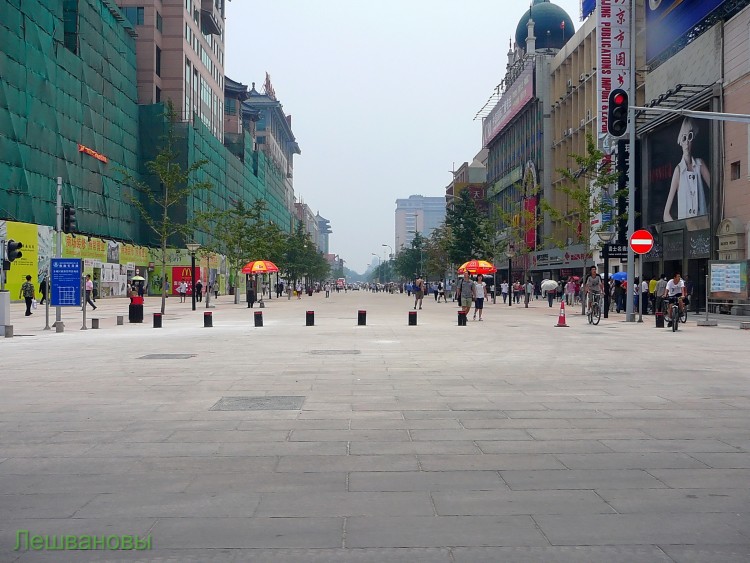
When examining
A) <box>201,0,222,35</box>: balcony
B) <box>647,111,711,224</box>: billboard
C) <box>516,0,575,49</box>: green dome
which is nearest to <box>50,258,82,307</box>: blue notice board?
<box>647,111,711,224</box>: billboard

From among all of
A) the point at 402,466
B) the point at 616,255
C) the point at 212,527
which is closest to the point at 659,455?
the point at 402,466

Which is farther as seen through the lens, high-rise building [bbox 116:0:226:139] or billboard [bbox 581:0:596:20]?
high-rise building [bbox 116:0:226:139]

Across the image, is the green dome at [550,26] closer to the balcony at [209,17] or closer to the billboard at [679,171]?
the balcony at [209,17]

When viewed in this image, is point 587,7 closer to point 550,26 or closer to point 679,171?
point 679,171

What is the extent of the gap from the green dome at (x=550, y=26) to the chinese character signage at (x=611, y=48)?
37.5 metres

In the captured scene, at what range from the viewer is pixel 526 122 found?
78.9 meters

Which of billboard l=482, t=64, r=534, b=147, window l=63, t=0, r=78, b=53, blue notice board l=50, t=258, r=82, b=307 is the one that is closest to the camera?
blue notice board l=50, t=258, r=82, b=307

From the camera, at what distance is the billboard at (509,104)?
74812 millimetres

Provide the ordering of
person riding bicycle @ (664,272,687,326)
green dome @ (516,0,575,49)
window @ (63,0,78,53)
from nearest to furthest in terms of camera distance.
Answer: person riding bicycle @ (664,272,687,326) < window @ (63,0,78,53) < green dome @ (516,0,575,49)

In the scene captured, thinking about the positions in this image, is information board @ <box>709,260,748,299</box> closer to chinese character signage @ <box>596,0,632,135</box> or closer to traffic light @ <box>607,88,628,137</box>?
traffic light @ <box>607,88,628,137</box>

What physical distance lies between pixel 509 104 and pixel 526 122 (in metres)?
6.27

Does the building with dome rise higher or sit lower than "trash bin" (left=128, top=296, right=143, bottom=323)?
higher

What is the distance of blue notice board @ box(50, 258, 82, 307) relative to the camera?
72.5 feet

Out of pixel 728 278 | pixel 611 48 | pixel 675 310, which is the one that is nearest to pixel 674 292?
pixel 675 310
